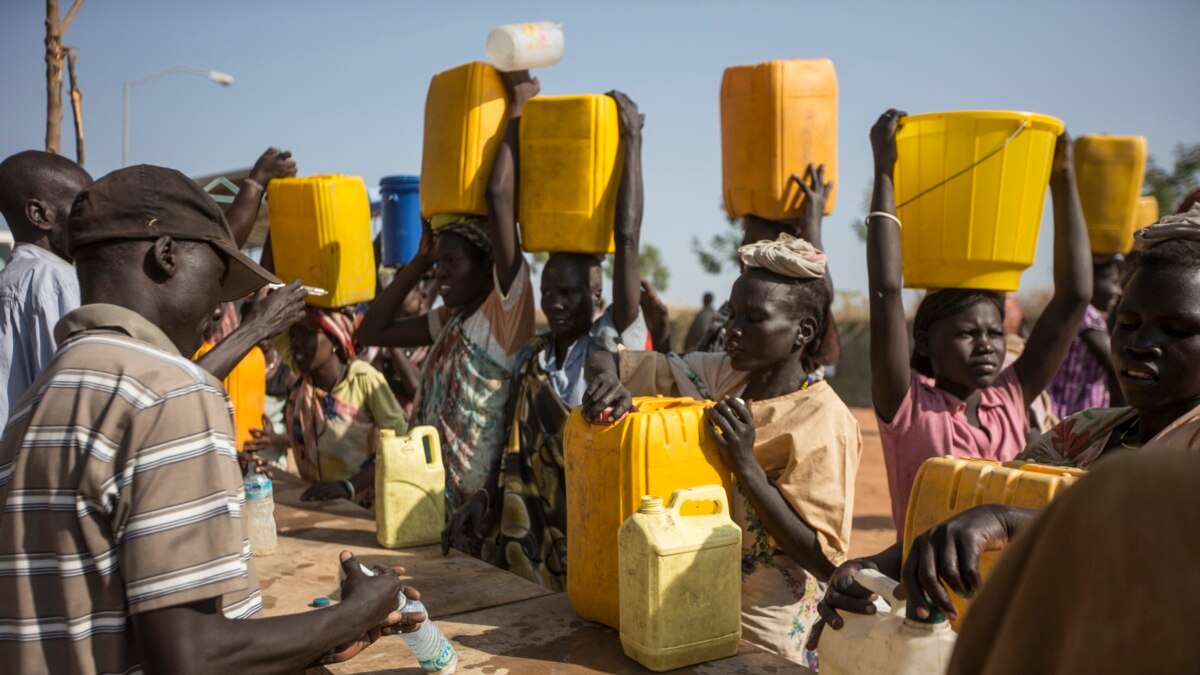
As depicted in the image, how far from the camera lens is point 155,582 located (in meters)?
1.30

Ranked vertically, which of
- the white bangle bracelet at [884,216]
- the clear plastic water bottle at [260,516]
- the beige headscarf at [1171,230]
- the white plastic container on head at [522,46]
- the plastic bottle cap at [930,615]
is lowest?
the clear plastic water bottle at [260,516]

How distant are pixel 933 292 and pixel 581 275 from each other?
4.24ft

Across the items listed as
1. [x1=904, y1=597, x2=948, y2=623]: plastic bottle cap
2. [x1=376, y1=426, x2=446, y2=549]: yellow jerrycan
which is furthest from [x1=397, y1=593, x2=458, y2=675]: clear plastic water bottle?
[x1=376, y1=426, x2=446, y2=549]: yellow jerrycan

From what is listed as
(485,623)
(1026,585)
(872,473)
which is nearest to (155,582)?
(485,623)

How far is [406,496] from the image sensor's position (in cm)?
285

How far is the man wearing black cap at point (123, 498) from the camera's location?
51.5 inches

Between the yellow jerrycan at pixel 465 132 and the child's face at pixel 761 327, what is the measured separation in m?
1.41

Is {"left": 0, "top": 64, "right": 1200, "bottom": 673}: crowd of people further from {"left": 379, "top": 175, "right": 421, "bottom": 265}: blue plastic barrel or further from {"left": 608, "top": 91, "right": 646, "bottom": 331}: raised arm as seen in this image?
{"left": 379, "top": 175, "right": 421, "bottom": 265}: blue plastic barrel

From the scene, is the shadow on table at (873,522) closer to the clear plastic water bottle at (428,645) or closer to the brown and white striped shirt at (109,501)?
the clear plastic water bottle at (428,645)

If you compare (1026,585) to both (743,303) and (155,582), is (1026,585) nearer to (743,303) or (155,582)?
(155,582)

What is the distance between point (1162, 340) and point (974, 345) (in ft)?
3.53

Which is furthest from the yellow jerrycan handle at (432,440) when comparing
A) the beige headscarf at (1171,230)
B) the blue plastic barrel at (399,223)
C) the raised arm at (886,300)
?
the blue plastic barrel at (399,223)

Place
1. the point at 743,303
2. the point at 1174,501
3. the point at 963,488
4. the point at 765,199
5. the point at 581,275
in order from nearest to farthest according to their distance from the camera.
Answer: the point at 1174,501 < the point at 963,488 < the point at 743,303 < the point at 765,199 < the point at 581,275

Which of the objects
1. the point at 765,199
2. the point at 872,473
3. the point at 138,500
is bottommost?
the point at 872,473
